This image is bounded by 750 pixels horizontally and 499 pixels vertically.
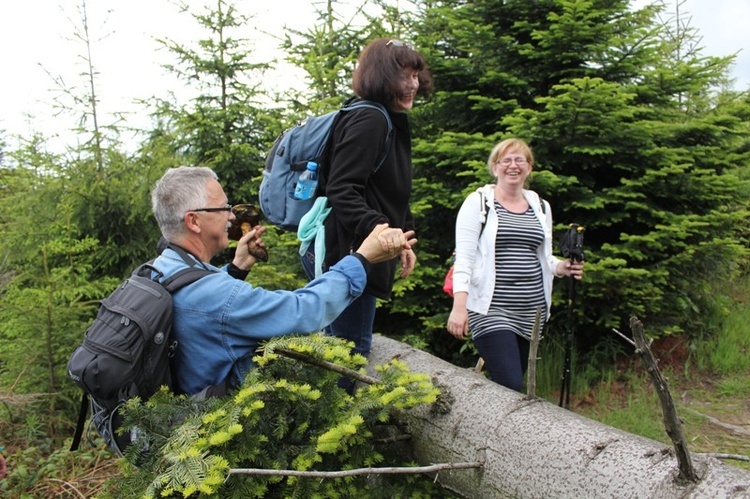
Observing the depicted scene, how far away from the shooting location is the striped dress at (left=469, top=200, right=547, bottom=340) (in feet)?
10.6

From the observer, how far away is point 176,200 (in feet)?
7.54

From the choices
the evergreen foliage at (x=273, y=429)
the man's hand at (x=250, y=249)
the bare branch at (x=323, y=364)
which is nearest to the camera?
the evergreen foliage at (x=273, y=429)

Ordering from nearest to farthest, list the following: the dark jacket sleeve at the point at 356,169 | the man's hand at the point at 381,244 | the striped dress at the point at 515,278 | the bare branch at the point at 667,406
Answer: the bare branch at the point at 667,406, the man's hand at the point at 381,244, the dark jacket sleeve at the point at 356,169, the striped dress at the point at 515,278

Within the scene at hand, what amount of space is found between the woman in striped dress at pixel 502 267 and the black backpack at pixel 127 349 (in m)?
1.66

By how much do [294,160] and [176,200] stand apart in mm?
700

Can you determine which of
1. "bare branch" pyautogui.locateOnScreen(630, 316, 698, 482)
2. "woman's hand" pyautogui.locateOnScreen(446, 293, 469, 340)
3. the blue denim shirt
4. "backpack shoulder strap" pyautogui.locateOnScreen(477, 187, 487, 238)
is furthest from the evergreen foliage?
"backpack shoulder strap" pyautogui.locateOnScreen(477, 187, 487, 238)

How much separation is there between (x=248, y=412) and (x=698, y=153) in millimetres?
4913

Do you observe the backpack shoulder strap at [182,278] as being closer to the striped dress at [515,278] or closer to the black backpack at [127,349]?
the black backpack at [127,349]

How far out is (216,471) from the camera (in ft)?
5.60

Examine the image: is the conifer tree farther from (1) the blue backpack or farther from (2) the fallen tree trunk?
(2) the fallen tree trunk

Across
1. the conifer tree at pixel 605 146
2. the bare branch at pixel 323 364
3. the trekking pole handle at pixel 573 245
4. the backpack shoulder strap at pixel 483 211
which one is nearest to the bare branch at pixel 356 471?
the bare branch at pixel 323 364

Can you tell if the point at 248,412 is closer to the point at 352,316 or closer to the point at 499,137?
the point at 352,316

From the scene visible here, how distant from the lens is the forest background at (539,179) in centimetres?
498

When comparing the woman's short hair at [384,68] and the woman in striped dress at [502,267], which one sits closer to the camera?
the woman's short hair at [384,68]
